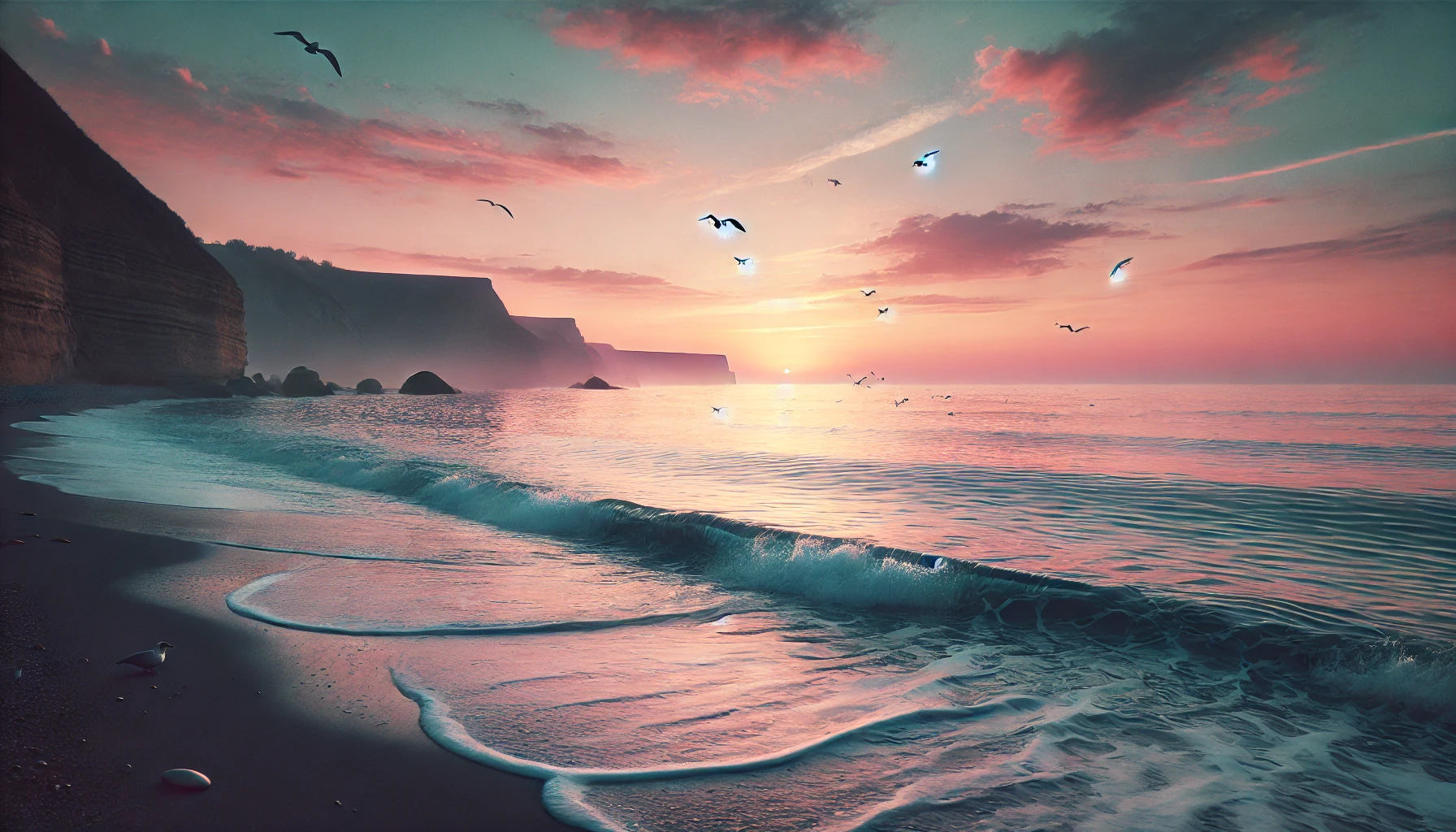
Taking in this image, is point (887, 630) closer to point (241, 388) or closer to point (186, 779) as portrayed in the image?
point (186, 779)

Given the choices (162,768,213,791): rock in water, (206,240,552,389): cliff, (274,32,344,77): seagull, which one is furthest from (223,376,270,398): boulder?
(206,240,552,389): cliff

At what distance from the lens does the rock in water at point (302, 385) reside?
64.0 meters

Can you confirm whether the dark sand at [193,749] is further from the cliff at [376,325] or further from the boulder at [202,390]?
the cliff at [376,325]

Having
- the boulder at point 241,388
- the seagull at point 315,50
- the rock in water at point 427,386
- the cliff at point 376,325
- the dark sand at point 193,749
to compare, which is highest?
the cliff at point 376,325

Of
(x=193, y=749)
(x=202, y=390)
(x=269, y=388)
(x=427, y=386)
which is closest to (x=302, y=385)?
(x=269, y=388)

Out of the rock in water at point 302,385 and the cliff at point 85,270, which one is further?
the rock in water at point 302,385

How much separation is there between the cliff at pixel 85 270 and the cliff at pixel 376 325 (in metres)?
73.3

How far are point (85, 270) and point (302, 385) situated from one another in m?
29.1

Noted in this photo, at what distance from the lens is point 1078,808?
3180mm

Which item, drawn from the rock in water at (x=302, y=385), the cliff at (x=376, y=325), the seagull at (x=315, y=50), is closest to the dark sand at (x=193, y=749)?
the seagull at (x=315, y=50)

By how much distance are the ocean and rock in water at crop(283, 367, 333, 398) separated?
189 ft

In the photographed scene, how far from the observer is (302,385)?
65375 millimetres

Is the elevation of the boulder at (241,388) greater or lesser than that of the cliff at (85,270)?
lesser

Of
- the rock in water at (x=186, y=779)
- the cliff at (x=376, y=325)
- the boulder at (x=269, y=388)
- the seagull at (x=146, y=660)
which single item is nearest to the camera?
the rock in water at (x=186, y=779)
